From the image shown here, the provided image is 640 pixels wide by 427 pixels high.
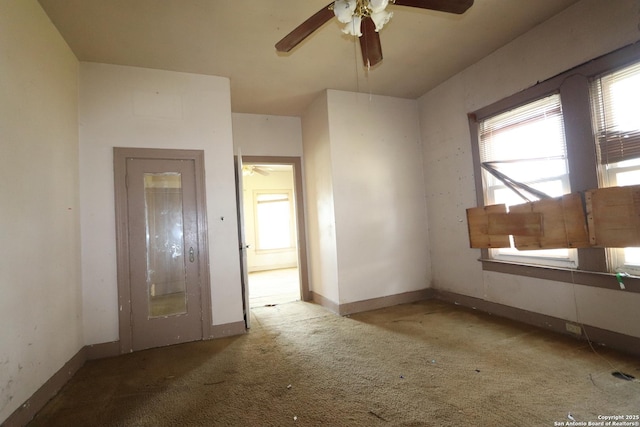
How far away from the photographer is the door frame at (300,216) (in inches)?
186

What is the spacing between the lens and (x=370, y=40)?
6.84ft

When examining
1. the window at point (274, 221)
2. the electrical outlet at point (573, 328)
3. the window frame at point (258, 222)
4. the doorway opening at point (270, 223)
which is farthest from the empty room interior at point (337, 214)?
the window at point (274, 221)

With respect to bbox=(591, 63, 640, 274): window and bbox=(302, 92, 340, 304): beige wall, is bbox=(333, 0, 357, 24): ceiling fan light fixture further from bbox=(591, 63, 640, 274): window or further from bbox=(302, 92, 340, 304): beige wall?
bbox=(591, 63, 640, 274): window

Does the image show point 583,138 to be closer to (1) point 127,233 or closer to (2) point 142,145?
(2) point 142,145

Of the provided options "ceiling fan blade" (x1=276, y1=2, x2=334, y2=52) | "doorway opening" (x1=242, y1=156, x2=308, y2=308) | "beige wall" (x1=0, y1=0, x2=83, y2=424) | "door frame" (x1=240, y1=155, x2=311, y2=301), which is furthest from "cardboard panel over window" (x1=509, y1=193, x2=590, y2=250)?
"doorway opening" (x1=242, y1=156, x2=308, y2=308)

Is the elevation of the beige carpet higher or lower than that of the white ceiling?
lower

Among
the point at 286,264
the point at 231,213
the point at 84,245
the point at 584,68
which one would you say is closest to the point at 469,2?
the point at 584,68

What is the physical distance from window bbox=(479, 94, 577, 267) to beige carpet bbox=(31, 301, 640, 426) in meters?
0.84

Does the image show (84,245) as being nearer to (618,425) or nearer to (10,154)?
(10,154)

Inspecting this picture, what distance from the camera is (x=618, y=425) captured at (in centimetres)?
161

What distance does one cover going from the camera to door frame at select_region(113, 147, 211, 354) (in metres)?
3.00

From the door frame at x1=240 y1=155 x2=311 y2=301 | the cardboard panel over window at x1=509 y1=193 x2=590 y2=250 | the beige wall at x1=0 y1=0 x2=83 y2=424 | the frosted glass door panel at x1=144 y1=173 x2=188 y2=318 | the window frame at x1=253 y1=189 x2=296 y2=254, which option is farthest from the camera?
the window frame at x1=253 y1=189 x2=296 y2=254

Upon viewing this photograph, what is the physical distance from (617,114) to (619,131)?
0.49ft

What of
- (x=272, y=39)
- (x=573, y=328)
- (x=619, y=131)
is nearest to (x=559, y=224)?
(x=619, y=131)
